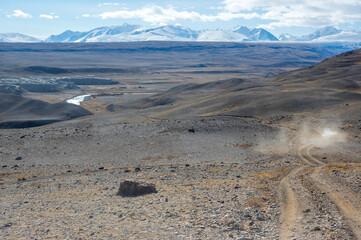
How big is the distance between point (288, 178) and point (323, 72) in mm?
39676

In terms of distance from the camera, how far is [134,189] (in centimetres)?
1212

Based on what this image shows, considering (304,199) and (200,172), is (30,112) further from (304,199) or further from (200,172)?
(304,199)

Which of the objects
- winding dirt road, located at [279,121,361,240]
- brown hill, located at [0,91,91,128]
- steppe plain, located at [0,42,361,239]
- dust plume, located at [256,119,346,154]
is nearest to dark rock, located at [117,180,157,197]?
steppe plain, located at [0,42,361,239]

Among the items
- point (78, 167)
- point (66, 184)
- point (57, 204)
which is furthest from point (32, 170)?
point (57, 204)

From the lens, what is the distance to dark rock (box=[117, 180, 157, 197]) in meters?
12.1

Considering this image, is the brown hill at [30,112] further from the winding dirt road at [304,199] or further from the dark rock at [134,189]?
the winding dirt road at [304,199]

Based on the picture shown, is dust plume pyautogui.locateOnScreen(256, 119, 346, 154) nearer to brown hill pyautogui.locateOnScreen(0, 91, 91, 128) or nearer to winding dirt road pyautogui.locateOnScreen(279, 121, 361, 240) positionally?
winding dirt road pyautogui.locateOnScreen(279, 121, 361, 240)

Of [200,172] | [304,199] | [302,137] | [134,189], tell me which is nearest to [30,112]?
[302,137]

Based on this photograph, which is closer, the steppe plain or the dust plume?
the steppe plain

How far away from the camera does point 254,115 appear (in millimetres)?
28422

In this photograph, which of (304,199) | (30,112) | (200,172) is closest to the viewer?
(304,199)

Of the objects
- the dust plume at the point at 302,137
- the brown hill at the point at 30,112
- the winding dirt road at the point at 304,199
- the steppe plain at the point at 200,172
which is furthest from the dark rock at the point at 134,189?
the brown hill at the point at 30,112

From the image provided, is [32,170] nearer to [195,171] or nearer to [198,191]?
[195,171]

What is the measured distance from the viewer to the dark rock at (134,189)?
12.1 metres
